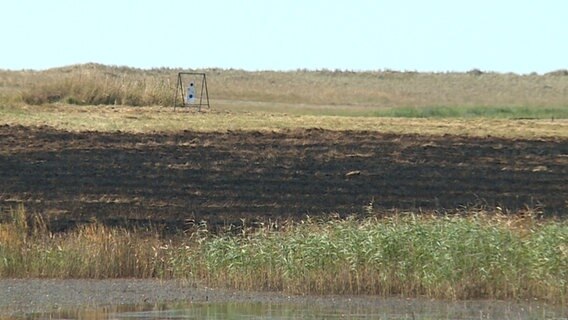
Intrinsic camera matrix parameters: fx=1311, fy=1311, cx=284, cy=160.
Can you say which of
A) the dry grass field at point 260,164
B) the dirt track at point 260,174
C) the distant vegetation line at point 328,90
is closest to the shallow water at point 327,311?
the dirt track at point 260,174

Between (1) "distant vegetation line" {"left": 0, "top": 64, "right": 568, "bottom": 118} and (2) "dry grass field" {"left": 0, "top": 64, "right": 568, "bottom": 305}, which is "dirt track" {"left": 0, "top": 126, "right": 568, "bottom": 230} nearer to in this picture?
(2) "dry grass field" {"left": 0, "top": 64, "right": 568, "bottom": 305}

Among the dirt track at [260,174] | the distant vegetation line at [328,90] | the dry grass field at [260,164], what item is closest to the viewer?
the dirt track at [260,174]

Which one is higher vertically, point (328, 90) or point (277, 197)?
point (277, 197)

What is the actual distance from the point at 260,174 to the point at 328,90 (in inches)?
2068

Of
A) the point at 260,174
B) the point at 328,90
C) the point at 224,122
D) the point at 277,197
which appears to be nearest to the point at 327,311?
the point at 277,197

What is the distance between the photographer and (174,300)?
19859 millimetres

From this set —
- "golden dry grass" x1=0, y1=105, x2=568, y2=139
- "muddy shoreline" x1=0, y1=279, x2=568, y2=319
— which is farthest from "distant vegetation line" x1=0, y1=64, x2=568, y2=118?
"muddy shoreline" x1=0, y1=279, x2=568, y2=319

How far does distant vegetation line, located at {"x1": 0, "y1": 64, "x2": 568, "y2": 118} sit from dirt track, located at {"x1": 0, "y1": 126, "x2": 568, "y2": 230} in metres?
10.5

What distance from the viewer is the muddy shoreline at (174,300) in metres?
18.7

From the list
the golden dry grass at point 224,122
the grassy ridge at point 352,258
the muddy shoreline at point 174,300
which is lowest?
the muddy shoreline at point 174,300

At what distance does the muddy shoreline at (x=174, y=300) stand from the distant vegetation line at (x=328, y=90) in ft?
62.0

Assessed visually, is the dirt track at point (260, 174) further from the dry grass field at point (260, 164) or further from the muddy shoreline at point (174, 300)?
the muddy shoreline at point (174, 300)

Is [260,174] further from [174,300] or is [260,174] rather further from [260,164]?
[174,300]

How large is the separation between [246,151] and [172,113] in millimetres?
7679
